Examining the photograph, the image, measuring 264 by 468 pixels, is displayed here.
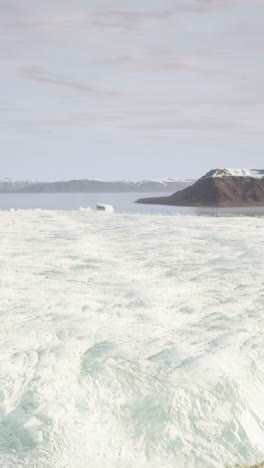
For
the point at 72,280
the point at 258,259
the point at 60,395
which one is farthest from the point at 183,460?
the point at 258,259

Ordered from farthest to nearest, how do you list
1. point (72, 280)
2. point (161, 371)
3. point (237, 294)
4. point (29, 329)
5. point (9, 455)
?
1. point (72, 280)
2. point (237, 294)
3. point (29, 329)
4. point (161, 371)
5. point (9, 455)

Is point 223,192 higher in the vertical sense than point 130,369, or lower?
higher

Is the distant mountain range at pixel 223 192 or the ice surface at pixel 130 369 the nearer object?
the ice surface at pixel 130 369

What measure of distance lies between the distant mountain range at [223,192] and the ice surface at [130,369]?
537ft

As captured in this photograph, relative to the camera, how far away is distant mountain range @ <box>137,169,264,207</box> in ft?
577

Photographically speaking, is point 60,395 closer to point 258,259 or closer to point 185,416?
point 185,416

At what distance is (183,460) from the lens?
14.5ft

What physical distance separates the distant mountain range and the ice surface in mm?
163638

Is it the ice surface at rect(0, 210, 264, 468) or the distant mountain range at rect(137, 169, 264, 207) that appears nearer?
the ice surface at rect(0, 210, 264, 468)

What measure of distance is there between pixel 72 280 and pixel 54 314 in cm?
217

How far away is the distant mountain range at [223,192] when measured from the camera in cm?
17600

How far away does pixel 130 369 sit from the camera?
5.45m

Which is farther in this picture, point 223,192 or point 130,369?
point 223,192

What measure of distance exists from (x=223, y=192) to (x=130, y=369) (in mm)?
180338
